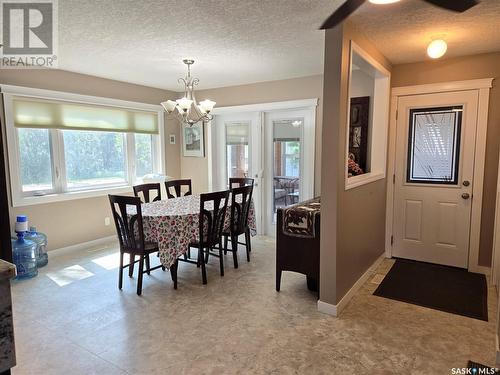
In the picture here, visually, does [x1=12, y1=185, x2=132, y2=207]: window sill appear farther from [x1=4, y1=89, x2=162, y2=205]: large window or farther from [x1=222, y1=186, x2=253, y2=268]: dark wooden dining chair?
[x1=222, y1=186, x2=253, y2=268]: dark wooden dining chair

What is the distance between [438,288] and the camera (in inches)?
125

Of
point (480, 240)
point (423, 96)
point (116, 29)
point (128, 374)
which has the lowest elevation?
point (128, 374)

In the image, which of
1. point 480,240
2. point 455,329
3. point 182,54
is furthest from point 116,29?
point 480,240

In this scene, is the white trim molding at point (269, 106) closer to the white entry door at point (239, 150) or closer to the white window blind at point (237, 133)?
the white entry door at point (239, 150)

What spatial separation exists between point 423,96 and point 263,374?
3282mm

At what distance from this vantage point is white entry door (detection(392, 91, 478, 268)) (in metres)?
3.54

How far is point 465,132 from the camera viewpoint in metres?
3.51

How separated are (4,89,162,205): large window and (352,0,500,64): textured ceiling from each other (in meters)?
3.52

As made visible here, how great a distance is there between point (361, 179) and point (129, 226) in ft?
7.23

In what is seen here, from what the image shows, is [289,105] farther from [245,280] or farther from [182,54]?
[245,280]

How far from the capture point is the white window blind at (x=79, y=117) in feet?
12.5

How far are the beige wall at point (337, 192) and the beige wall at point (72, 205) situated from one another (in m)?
3.32

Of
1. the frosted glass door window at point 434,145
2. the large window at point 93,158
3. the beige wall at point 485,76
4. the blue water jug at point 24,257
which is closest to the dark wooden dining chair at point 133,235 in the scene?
the blue water jug at point 24,257

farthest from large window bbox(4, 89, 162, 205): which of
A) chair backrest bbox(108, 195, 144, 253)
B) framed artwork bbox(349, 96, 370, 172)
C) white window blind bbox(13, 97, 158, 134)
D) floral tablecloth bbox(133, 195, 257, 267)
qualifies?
framed artwork bbox(349, 96, 370, 172)
